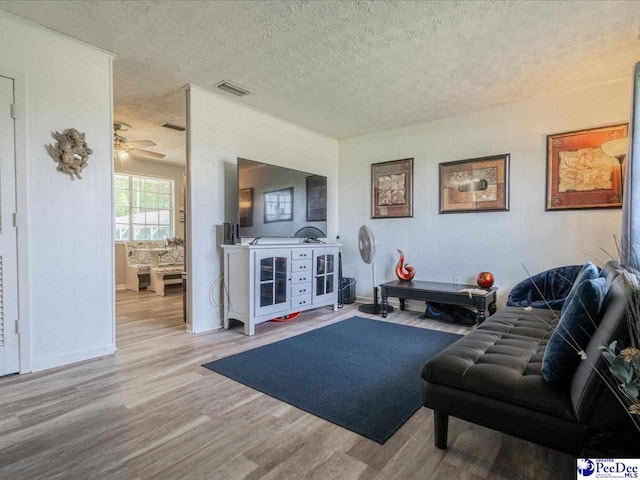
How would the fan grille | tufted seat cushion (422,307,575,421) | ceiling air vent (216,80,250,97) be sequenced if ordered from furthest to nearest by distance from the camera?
the fan grille < ceiling air vent (216,80,250,97) < tufted seat cushion (422,307,575,421)

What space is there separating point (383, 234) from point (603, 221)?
2.48 m

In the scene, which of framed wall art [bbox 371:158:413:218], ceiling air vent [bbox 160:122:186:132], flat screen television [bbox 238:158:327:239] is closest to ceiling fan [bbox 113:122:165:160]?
ceiling air vent [bbox 160:122:186:132]

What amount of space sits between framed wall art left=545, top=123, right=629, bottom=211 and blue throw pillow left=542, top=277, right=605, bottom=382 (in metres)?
2.69

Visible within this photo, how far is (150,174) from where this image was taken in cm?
696

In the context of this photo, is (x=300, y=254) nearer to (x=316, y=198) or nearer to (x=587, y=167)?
(x=316, y=198)

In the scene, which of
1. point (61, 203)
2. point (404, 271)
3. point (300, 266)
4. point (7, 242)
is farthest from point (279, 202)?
point (7, 242)

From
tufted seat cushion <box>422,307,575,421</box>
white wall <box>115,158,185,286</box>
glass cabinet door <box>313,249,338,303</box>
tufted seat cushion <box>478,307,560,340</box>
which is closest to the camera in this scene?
tufted seat cushion <box>422,307,575,421</box>

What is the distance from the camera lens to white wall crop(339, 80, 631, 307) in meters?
3.48

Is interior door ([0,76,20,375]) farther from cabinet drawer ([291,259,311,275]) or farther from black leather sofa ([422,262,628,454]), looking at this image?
black leather sofa ([422,262,628,454])

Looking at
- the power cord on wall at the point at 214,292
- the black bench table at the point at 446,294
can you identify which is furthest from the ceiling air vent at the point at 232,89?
the black bench table at the point at 446,294

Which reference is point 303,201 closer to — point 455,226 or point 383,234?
point 383,234

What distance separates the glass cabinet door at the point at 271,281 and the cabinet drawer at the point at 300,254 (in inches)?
3.8

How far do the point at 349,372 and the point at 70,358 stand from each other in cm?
221

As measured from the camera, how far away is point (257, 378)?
2.42m
